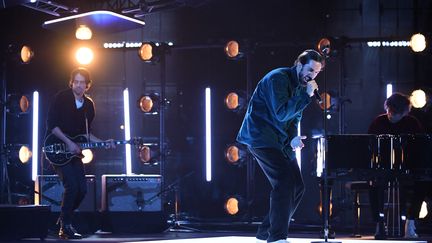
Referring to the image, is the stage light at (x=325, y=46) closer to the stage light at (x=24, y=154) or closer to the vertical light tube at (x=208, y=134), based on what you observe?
the vertical light tube at (x=208, y=134)

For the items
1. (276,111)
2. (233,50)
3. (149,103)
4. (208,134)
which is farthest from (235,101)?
(276,111)

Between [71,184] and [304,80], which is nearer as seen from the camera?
[304,80]

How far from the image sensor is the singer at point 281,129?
5.77 meters

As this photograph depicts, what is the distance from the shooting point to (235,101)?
10008mm

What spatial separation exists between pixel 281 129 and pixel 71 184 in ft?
10.2

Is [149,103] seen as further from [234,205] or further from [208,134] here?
[234,205]

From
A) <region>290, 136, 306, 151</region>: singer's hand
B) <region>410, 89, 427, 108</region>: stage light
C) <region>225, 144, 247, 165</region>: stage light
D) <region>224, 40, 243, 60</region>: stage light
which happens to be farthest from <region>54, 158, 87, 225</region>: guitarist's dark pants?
<region>410, 89, 427, 108</region>: stage light

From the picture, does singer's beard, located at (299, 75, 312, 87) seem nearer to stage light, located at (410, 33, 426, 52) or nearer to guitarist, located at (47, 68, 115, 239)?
guitarist, located at (47, 68, 115, 239)

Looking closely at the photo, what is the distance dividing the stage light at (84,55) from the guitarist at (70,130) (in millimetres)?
2061

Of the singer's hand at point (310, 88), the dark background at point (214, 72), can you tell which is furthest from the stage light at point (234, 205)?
the singer's hand at point (310, 88)

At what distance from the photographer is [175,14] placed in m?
11.4

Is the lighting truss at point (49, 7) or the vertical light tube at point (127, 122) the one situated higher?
the lighting truss at point (49, 7)

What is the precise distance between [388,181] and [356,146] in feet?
1.65

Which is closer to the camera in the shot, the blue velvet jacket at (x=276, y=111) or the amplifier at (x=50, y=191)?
the blue velvet jacket at (x=276, y=111)
